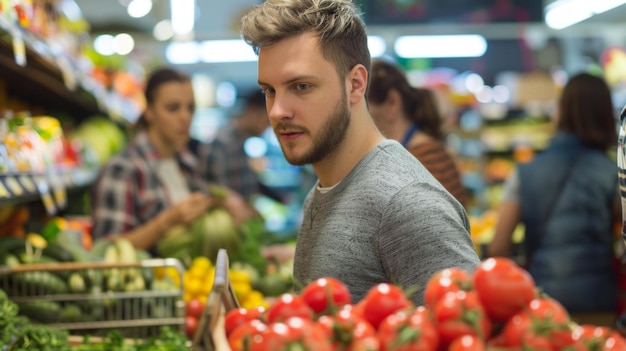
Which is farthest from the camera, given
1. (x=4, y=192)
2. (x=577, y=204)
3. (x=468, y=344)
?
(x=577, y=204)

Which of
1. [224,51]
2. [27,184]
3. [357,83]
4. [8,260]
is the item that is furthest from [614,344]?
[224,51]

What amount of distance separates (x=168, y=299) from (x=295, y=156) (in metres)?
1.17

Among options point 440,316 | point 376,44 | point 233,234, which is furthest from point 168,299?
point 376,44

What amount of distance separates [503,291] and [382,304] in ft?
0.66

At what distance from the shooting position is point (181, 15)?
8.41 m

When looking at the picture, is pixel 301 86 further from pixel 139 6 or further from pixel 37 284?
pixel 139 6

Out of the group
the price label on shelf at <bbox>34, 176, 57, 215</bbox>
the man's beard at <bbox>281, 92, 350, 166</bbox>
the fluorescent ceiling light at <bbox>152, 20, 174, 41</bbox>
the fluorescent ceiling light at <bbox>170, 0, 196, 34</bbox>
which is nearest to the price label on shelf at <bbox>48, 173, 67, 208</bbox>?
the price label on shelf at <bbox>34, 176, 57, 215</bbox>

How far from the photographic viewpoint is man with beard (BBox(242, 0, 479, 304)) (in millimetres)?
1768

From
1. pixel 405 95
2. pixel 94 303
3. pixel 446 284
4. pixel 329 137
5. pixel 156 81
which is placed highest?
pixel 156 81

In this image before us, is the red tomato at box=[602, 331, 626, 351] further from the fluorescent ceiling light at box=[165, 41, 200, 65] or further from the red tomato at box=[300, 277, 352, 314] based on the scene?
the fluorescent ceiling light at box=[165, 41, 200, 65]

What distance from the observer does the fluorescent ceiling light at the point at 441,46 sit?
11441 millimetres

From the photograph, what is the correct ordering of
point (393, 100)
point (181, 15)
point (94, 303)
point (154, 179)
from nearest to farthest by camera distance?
point (94, 303), point (393, 100), point (154, 179), point (181, 15)

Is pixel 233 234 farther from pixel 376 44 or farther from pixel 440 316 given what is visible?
pixel 376 44

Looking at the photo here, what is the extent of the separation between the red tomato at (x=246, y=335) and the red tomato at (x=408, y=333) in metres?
0.19
